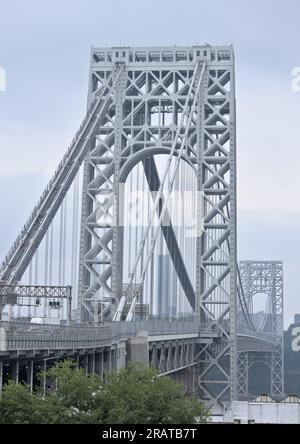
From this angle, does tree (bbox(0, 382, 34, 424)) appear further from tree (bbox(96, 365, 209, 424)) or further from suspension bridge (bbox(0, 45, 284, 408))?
suspension bridge (bbox(0, 45, 284, 408))

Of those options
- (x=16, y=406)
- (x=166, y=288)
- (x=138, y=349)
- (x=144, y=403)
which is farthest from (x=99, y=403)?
(x=166, y=288)

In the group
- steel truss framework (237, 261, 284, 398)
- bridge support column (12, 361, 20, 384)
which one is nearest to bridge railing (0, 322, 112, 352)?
bridge support column (12, 361, 20, 384)

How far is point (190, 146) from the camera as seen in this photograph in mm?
44875

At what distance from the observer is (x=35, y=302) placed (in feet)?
112

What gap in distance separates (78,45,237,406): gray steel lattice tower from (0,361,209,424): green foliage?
22.5 meters

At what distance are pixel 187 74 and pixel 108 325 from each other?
56.8 feet

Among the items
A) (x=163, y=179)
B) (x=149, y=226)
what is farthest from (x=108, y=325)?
(x=163, y=179)

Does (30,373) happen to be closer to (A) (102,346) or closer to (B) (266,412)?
(A) (102,346)

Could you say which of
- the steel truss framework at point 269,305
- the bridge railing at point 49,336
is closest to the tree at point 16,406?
the bridge railing at point 49,336

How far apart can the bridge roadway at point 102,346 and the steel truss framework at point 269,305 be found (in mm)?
30148

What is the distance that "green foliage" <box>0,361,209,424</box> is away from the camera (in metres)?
16.8

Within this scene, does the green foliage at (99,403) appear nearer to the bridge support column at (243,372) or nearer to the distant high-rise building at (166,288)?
the distant high-rise building at (166,288)

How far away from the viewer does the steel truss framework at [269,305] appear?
7506 cm
